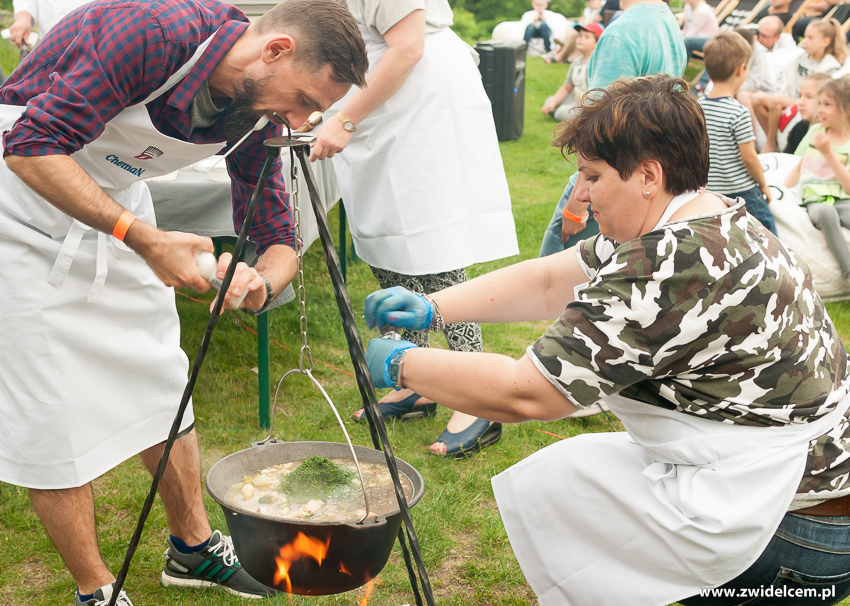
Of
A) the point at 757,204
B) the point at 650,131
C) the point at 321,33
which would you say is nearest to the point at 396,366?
the point at 650,131

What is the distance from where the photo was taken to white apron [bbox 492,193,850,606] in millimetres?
1588

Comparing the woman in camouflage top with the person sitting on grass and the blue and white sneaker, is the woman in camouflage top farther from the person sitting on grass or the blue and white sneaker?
the person sitting on grass

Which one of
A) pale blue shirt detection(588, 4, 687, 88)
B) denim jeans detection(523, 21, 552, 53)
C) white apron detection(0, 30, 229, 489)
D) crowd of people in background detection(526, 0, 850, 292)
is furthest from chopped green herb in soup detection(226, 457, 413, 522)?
denim jeans detection(523, 21, 552, 53)

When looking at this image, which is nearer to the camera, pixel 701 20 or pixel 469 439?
pixel 469 439

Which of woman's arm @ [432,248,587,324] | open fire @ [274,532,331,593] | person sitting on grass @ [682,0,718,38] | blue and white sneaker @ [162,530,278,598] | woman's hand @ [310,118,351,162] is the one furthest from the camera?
person sitting on grass @ [682,0,718,38]

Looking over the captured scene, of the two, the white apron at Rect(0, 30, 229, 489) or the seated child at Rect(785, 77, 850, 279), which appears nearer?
the white apron at Rect(0, 30, 229, 489)

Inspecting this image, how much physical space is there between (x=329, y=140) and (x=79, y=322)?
1161mm

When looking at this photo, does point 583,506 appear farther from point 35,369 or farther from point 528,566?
point 35,369

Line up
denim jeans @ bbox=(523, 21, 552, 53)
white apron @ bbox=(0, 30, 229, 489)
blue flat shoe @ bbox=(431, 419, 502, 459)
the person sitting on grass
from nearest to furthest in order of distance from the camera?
white apron @ bbox=(0, 30, 229, 489) → blue flat shoe @ bbox=(431, 419, 502, 459) → the person sitting on grass → denim jeans @ bbox=(523, 21, 552, 53)

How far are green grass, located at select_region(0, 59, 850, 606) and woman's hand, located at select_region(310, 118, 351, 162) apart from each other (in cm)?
127

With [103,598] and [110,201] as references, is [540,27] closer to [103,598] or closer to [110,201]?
[110,201]

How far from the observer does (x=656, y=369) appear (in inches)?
60.2

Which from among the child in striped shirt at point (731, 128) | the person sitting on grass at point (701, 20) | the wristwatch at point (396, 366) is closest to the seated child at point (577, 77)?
the person sitting on grass at point (701, 20)

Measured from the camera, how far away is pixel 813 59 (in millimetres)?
7105
